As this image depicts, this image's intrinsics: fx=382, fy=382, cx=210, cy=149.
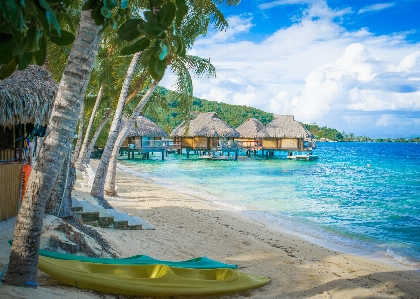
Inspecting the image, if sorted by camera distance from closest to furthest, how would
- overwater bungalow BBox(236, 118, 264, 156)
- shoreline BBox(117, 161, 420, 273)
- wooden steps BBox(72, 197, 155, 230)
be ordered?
wooden steps BBox(72, 197, 155, 230) → shoreline BBox(117, 161, 420, 273) → overwater bungalow BBox(236, 118, 264, 156)

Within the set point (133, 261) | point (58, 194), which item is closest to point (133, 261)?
point (133, 261)

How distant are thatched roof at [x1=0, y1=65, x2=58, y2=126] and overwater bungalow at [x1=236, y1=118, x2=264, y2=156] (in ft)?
115

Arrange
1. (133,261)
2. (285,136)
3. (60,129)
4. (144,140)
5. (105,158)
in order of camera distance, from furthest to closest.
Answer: (285,136) → (144,140) → (105,158) → (133,261) → (60,129)

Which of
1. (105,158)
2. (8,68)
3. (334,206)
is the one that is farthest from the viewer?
(334,206)

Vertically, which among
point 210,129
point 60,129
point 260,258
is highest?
point 210,129

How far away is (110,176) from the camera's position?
11.4 meters

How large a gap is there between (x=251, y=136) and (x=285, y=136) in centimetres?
407

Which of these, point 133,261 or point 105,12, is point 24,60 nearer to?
point 105,12

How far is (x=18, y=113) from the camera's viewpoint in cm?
549

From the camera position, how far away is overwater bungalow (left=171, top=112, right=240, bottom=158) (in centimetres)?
3728

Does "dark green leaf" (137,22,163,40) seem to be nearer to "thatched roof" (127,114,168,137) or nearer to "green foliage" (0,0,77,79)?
"green foliage" (0,0,77,79)

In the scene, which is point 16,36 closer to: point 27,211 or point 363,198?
point 27,211

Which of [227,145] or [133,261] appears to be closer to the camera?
[133,261]

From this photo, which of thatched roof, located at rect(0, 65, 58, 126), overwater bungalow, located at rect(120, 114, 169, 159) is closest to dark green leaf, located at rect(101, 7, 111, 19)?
thatched roof, located at rect(0, 65, 58, 126)
